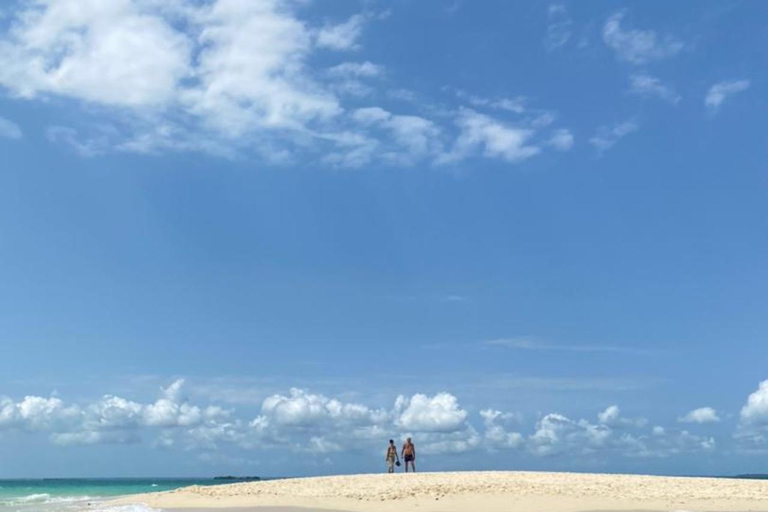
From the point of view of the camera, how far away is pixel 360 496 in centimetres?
3531

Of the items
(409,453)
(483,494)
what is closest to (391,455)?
(409,453)

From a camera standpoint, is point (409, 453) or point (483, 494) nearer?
point (483, 494)

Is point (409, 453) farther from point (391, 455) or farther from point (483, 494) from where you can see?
point (483, 494)

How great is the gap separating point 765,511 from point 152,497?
2816 cm

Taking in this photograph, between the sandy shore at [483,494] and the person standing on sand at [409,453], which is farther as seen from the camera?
the person standing on sand at [409,453]

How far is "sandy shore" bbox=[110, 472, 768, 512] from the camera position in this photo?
3203 centimetres

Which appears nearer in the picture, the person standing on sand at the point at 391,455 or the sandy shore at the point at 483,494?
the sandy shore at the point at 483,494

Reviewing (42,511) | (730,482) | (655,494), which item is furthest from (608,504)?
(42,511)

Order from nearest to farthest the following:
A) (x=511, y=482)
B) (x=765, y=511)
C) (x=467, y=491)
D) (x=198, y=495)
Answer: (x=765, y=511)
(x=467, y=491)
(x=511, y=482)
(x=198, y=495)

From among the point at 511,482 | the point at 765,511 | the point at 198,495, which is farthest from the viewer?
the point at 198,495

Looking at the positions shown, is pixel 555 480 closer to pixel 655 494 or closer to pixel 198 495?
pixel 655 494

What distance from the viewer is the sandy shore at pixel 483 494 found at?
105 ft

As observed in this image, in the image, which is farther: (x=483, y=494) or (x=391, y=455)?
(x=391, y=455)

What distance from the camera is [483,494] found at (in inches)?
1342
